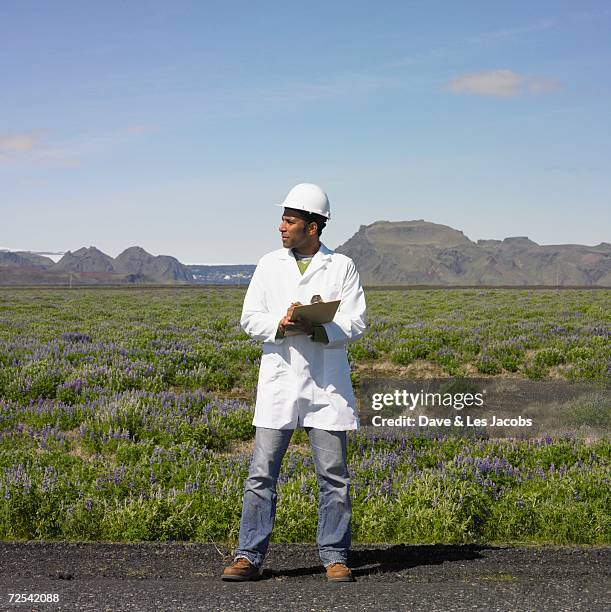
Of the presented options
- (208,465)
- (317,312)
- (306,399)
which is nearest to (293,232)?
(317,312)

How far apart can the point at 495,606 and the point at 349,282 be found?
90.9 inches

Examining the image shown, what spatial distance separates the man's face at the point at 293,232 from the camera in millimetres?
5527

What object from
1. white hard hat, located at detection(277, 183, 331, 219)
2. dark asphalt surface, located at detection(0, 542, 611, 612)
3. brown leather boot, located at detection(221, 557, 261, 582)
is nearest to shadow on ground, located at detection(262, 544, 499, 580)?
dark asphalt surface, located at detection(0, 542, 611, 612)

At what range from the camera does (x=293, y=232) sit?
5539mm

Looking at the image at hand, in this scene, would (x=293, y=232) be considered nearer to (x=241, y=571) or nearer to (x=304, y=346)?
(x=304, y=346)

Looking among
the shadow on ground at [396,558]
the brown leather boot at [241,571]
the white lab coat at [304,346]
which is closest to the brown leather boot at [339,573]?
the shadow on ground at [396,558]

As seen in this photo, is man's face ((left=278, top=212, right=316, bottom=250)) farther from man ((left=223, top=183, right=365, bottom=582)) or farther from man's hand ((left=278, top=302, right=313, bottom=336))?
man's hand ((left=278, top=302, right=313, bottom=336))

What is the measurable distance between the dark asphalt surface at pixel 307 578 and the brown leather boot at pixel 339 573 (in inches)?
3.4

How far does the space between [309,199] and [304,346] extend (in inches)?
40.1

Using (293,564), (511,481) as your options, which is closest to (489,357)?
(511,481)

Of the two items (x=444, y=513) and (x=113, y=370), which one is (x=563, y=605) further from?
(x=113, y=370)

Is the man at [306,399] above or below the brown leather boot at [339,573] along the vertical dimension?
above

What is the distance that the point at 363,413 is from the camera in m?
12.5

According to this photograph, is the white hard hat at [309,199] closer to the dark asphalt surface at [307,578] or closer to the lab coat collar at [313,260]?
the lab coat collar at [313,260]
